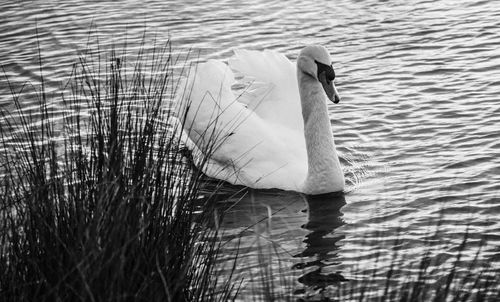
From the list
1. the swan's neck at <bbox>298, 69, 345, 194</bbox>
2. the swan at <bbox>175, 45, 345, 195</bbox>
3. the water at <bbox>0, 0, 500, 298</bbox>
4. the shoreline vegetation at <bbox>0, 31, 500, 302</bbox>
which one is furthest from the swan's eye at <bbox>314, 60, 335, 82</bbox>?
the shoreline vegetation at <bbox>0, 31, 500, 302</bbox>

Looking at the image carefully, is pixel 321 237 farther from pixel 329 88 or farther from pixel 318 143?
pixel 329 88

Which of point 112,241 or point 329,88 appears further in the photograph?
point 329,88

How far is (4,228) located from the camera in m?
5.57

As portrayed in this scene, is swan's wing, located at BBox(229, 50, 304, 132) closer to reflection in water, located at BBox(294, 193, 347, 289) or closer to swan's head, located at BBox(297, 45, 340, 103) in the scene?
swan's head, located at BBox(297, 45, 340, 103)

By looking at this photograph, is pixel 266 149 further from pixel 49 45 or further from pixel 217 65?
pixel 49 45

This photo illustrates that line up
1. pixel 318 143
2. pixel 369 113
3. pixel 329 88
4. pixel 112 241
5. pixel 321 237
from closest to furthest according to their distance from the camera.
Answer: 1. pixel 112 241
2. pixel 321 237
3. pixel 329 88
4. pixel 318 143
5. pixel 369 113

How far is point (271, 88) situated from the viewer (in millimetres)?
10141

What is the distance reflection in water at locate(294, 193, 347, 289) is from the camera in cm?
736

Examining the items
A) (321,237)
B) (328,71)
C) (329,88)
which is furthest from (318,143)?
(321,237)

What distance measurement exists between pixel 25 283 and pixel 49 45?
8.74m

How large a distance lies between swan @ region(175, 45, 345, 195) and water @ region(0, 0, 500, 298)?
0.73 feet

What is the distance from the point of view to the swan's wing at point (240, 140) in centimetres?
937

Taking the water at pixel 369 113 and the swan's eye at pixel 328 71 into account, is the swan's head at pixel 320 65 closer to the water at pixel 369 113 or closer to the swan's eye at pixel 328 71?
the swan's eye at pixel 328 71

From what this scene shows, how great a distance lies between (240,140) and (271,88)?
93 centimetres
